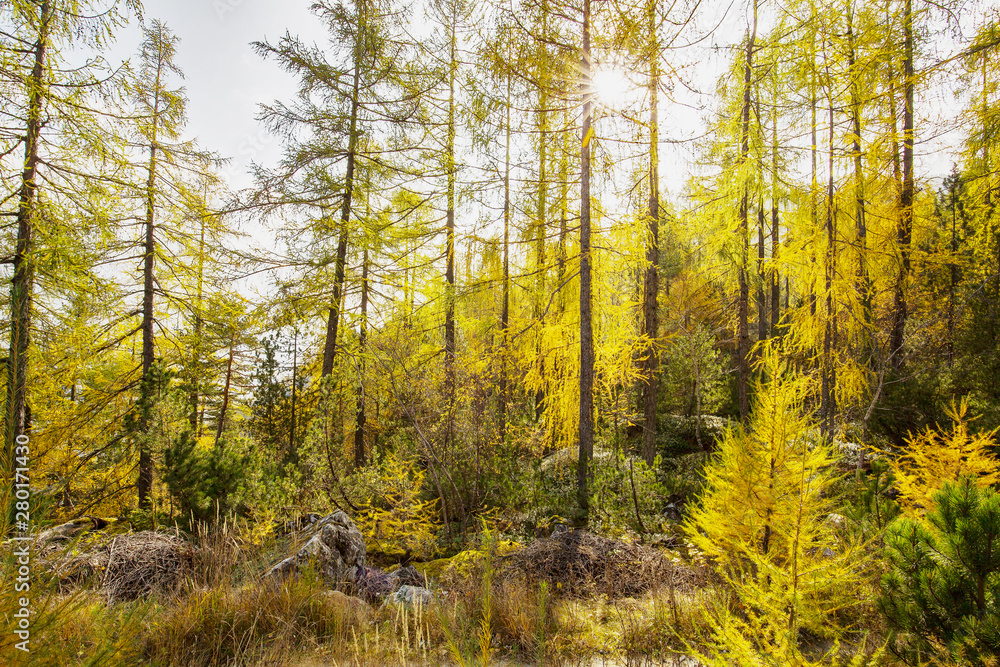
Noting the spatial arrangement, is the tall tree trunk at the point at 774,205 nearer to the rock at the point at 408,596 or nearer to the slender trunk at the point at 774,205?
the slender trunk at the point at 774,205

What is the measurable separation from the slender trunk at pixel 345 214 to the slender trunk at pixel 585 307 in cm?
532

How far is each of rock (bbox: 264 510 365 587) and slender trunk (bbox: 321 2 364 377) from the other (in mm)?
4507

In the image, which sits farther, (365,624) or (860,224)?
(860,224)

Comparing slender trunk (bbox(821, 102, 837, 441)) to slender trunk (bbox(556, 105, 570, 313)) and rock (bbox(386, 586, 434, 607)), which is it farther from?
rock (bbox(386, 586, 434, 607))

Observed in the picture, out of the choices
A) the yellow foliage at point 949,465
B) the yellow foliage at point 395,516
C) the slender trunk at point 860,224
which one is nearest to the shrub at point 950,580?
the yellow foliage at point 949,465

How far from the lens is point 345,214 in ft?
32.2

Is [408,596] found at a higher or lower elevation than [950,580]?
lower

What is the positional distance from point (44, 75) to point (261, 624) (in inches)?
298

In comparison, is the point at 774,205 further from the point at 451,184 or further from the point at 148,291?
the point at 148,291

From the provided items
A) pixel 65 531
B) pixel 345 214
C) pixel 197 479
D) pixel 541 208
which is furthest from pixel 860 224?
pixel 65 531

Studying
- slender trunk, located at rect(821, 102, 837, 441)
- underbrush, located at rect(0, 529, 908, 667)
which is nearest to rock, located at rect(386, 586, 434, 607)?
underbrush, located at rect(0, 529, 908, 667)

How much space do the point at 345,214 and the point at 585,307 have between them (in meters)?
6.25

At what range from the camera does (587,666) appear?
290 centimetres

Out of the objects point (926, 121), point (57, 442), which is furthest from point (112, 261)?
point (926, 121)
